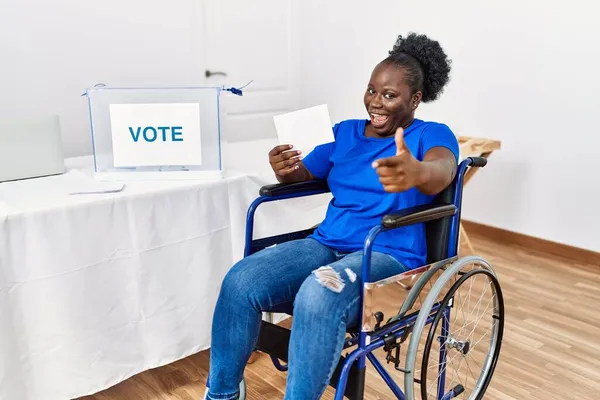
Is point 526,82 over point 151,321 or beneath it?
over

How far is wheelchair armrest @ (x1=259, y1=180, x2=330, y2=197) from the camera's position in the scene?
5.35 ft

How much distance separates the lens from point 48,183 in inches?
70.6

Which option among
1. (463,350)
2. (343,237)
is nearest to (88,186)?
(343,237)

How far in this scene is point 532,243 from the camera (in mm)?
3148

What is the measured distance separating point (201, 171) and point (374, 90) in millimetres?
590

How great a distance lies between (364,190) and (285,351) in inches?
17.7

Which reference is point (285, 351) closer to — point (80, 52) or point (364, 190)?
point (364, 190)

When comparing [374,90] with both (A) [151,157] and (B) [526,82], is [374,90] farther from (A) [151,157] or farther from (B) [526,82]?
(B) [526,82]

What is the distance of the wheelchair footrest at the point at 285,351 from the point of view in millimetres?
1328

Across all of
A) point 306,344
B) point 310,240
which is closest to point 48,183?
point 310,240

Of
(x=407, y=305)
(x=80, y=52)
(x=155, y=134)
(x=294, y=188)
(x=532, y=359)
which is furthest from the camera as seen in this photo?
(x=80, y=52)

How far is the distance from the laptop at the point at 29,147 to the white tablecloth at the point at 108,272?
5 cm

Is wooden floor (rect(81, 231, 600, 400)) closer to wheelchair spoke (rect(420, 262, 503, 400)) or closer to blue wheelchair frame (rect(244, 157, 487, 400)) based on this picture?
wheelchair spoke (rect(420, 262, 503, 400))

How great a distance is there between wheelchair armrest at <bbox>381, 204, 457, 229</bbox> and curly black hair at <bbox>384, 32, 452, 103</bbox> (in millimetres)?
334
